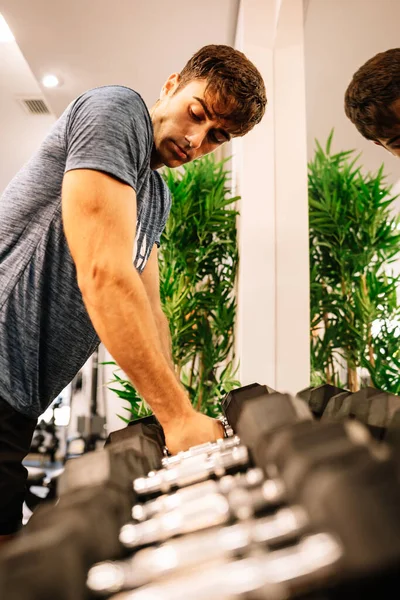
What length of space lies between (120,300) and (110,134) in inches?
12.1

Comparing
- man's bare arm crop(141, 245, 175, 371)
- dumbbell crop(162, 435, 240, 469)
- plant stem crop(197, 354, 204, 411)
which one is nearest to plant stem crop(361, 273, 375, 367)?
plant stem crop(197, 354, 204, 411)

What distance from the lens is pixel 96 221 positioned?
759 millimetres

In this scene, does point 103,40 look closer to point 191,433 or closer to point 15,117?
point 15,117

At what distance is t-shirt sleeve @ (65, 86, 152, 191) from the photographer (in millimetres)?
810

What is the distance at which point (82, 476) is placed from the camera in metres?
0.41

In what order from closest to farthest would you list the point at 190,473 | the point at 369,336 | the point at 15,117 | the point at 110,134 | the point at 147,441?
1. the point at 190,473
2. the point at 147,441
3. the point at 110,134
4. the point at 369,336
5. the point at 15,117

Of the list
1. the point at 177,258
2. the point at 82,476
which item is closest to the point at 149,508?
the point at 82,476

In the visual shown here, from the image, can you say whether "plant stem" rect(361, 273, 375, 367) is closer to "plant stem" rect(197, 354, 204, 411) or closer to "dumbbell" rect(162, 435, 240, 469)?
"plant stem" rect(197, 354, 204, 411)

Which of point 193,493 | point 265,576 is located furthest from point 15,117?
point 265,576

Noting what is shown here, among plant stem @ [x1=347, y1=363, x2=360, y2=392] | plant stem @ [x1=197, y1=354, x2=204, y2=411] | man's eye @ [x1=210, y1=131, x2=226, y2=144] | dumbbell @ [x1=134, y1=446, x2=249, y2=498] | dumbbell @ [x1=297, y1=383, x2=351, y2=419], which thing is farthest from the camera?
plant stem @ [x1=347, y1=363, x2=360, y2=392]

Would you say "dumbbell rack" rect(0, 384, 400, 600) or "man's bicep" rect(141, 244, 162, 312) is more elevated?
"man's bicep" rect(141, 244, 162, 312)

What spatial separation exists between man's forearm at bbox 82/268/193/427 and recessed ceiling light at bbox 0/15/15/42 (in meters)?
3.08

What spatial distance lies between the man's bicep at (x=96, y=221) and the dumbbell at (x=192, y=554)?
1.67 ft

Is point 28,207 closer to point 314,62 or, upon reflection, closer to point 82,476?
point 82,476
